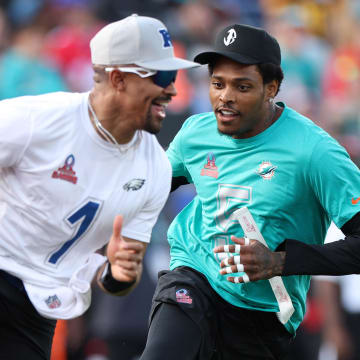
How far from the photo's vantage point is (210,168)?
4980 millimetres

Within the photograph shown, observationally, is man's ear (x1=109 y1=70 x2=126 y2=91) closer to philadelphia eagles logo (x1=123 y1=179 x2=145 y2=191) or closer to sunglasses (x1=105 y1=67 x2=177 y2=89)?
sunglasses (x1=105 y1=67 x2=177 y2=89)

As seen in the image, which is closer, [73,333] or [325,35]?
[73,333]


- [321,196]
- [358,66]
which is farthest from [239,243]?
[358,66]

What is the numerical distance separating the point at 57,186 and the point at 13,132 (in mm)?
367

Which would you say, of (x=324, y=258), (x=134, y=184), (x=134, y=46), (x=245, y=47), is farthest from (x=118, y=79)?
(x=324, y=258)

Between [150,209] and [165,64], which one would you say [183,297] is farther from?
[165,64]

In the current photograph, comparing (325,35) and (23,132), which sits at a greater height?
(23,132)

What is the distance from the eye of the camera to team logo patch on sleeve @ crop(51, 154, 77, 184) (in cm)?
411

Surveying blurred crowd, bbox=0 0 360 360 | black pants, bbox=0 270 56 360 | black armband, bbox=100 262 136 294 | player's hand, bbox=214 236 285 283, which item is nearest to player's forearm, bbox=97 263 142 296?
black armband, bbox=100 262 136 294

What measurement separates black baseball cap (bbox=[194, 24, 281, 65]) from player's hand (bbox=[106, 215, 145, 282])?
4.59 feet

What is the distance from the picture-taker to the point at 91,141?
4219 mm

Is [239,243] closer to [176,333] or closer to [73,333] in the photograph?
[176,333]

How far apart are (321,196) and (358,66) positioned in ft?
23.5

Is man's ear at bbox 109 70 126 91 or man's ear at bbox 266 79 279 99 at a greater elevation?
man's ear at bbox 109 70 126 91
